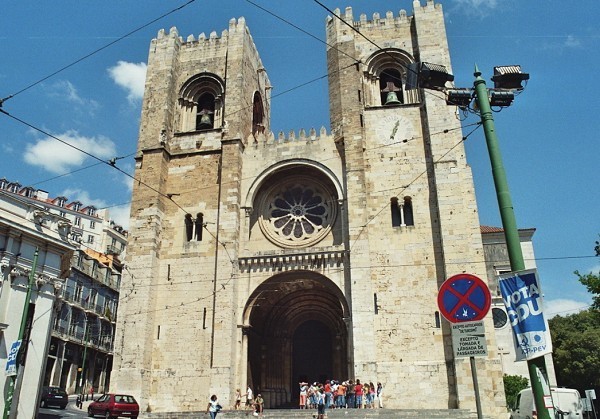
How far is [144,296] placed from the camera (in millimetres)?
18969

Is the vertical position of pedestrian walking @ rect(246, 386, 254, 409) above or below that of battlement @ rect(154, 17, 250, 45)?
below

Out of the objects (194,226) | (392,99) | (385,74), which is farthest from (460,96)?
(385,74)

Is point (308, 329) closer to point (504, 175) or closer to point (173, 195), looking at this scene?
point (173, 195)

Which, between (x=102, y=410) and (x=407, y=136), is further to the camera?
(x=407, y=136)

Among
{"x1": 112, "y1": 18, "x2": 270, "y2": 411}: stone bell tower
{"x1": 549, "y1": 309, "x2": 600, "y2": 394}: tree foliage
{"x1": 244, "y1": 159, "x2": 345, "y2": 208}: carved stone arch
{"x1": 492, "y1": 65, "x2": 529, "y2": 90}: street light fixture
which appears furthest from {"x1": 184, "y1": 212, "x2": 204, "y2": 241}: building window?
{"x1": 549, "y1": 309, "x2": 600, "y2": 394}: tree foliage

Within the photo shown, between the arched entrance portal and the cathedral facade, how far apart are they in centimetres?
8

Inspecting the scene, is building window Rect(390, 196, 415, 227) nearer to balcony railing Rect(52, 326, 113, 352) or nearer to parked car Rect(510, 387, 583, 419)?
parked car Rect(510, 387, 583, 419)

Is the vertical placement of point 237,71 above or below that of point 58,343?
above

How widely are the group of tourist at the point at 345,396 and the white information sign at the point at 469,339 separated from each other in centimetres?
1067

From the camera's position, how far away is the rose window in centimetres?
2047

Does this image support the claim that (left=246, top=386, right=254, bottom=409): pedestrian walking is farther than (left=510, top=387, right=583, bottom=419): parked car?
Yes

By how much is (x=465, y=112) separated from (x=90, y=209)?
5864cm

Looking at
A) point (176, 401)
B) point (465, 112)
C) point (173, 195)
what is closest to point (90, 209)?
point (173, 195)

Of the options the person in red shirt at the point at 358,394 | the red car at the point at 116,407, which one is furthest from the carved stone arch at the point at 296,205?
the red car at the point at 116,407
